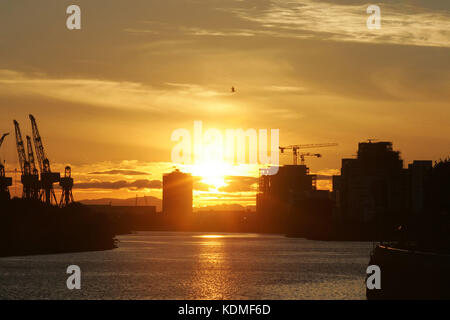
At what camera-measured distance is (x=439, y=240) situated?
331ft

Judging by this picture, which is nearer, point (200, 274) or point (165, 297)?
point (165, 297)

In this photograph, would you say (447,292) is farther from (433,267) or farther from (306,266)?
(306,266)

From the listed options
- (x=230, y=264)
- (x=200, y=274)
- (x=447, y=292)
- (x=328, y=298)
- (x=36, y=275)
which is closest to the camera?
(x=447, y=292)

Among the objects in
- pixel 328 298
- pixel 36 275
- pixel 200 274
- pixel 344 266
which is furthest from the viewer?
pixel 344 266

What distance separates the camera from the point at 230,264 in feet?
656

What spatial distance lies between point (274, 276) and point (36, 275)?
138ft
